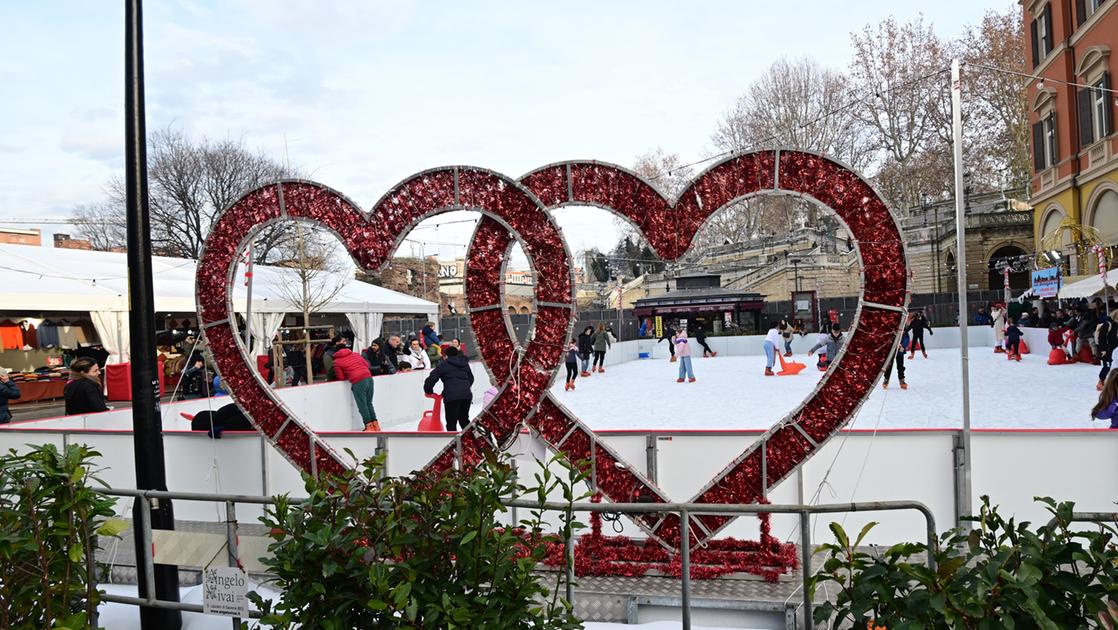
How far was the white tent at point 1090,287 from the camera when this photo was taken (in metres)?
19.4

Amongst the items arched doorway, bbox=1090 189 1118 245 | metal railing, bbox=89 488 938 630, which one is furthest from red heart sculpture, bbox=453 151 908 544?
arched doorway, bbox=1090 189 1118 245

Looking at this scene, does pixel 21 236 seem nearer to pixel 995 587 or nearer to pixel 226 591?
pixel 226 591

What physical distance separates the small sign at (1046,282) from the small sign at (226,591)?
A: 2674 centimetres

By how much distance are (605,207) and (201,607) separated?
362 centimetres

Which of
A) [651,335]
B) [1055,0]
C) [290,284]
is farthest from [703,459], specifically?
[651,335]

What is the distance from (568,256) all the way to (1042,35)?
31861mm

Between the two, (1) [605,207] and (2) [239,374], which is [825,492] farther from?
(2) [239,374]

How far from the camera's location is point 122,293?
1950 centimetres

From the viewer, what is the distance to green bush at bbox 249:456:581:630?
2816 mm

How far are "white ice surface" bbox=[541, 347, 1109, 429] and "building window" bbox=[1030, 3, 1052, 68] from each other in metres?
13.0

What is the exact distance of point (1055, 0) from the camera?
28.5m

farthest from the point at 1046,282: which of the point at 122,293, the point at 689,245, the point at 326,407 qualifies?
the point at 122,293

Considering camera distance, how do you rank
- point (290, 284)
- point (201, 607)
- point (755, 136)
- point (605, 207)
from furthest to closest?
1. point (755, 136)
2. point (290, 284)
3. point (605, 207)
4. point (201, 607)

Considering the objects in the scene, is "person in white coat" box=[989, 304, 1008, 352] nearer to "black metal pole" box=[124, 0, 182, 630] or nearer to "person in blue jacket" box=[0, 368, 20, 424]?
"person in blue jacket" box=[0, 368, 20, 424]
